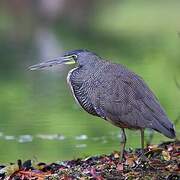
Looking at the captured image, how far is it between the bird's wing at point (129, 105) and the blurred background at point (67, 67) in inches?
12.1

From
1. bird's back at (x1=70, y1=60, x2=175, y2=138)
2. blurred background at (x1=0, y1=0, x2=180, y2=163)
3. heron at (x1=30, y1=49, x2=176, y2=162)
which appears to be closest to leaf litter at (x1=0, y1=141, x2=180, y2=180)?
heron at (x1=30, y1=49, x2=176, y2=162)

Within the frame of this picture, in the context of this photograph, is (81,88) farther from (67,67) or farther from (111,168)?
(67,67)

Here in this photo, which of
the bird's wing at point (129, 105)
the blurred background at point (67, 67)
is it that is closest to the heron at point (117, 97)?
the bird's wing at point (129, 105)

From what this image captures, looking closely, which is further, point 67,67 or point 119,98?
point 67,67

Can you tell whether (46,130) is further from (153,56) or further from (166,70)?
(153,56)

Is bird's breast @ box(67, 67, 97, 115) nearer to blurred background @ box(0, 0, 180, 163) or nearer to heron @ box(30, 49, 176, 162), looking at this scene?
heron @ box(30, 49, 176, 162)

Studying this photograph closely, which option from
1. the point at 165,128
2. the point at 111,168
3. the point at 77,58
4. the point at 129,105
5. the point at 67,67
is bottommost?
the point at 111,168

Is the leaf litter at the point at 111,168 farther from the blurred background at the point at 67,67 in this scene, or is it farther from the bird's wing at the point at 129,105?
the blurred background at the point at 67,67

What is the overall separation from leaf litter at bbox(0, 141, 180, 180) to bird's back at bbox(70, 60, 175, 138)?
29 cm

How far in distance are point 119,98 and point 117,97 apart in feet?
0.07

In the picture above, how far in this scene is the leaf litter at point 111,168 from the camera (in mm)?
6035

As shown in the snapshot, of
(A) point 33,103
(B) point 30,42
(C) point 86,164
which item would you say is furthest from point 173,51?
(C) point 86,164

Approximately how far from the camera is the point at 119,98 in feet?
20.9

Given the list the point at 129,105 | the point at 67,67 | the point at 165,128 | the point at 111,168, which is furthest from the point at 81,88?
the point at 67,67
